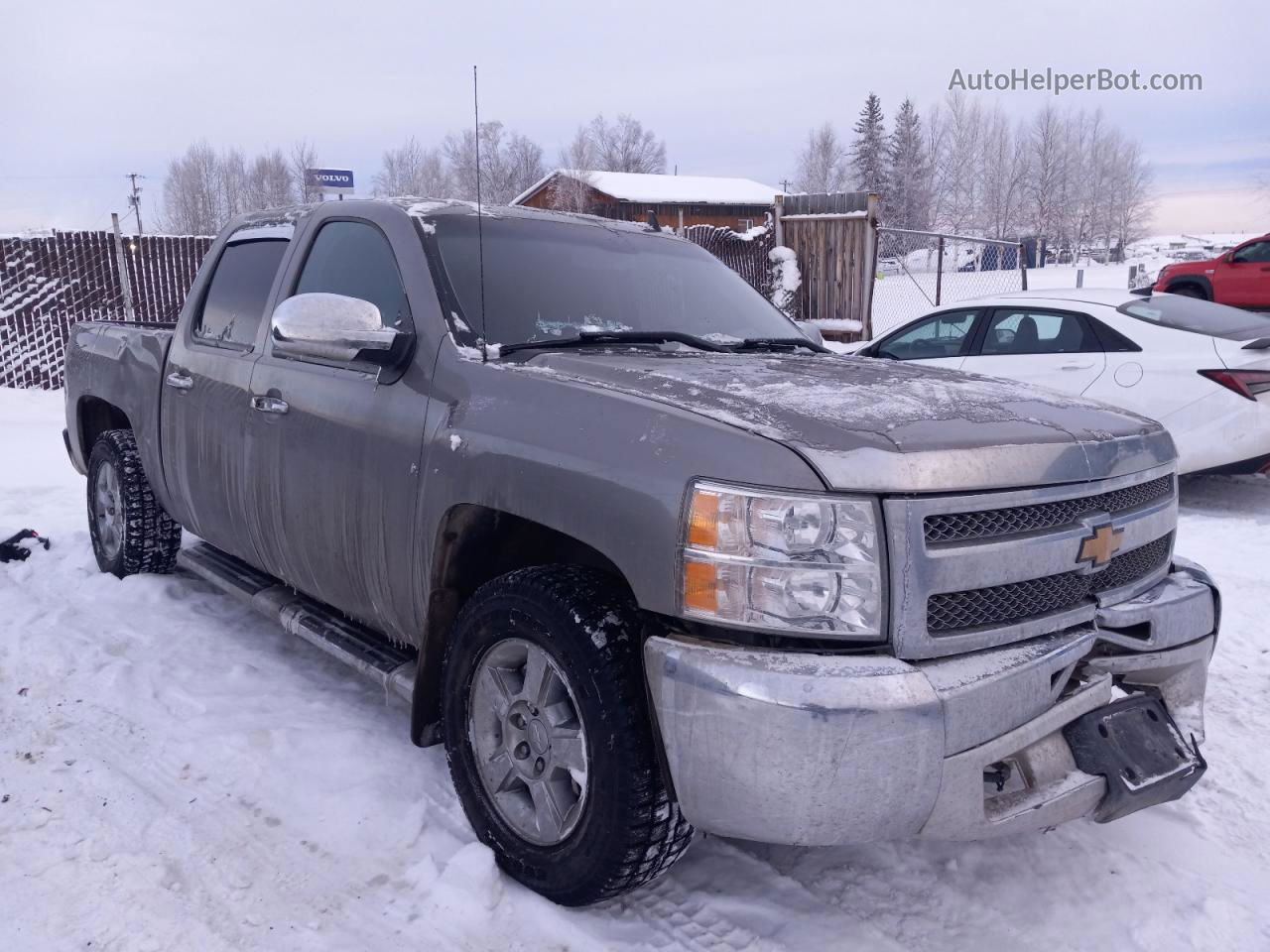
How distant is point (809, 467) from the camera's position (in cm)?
216

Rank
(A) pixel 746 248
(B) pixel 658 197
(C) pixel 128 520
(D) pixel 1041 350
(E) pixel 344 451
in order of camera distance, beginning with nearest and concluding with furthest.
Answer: (E) pixel 344 451, (C) pixel 128 520, (D) pixel 1041 350, (A) pixel 746 248, (B) pixel 658 197

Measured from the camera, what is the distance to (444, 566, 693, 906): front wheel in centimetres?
234

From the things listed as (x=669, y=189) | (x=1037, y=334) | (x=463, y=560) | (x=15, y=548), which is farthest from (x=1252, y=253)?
(x=669, y=189)

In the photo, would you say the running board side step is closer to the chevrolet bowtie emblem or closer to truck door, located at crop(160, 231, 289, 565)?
truck door, located at crop(160, 231, 289, 565)

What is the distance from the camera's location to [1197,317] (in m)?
6.99

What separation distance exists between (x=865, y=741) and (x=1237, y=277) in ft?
56.0

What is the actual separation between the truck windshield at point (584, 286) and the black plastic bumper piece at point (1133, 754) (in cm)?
179

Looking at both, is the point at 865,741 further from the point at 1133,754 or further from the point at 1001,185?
the point at 1001,185

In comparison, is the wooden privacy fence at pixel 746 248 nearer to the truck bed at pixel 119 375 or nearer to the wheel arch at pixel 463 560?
the truck bed at pixel 119 375

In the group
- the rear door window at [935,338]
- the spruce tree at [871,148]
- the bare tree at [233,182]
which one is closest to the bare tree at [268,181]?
the bare tree at [233,182]

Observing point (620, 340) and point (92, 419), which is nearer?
point (620, 340)

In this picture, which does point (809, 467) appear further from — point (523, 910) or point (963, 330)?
point (963, 330)

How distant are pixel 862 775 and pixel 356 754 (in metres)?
1.97

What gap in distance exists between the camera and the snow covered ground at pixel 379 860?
8.36 ft
